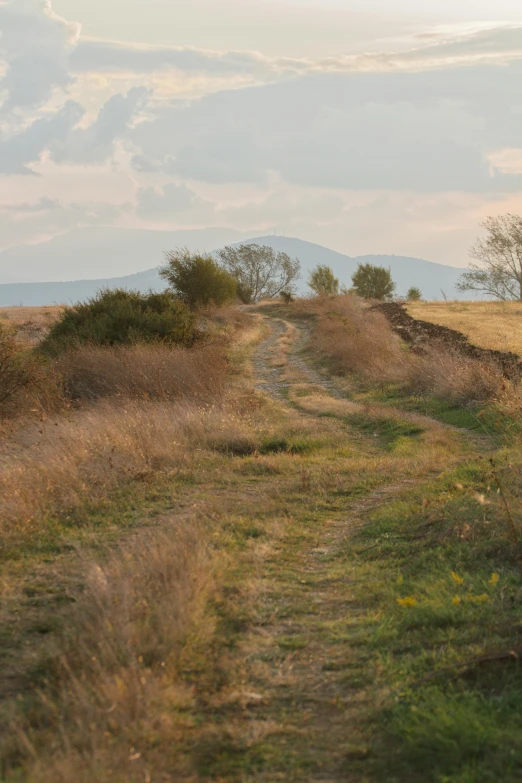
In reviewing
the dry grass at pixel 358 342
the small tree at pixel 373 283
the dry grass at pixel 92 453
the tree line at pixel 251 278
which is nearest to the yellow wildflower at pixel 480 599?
the dry grass at pixel 92 453

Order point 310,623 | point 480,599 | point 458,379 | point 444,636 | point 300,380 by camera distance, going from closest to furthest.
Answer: point 444,636 → point 480,599 → point 310,623 → point 458,379 → point 300,380

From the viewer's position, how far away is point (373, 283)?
67.1 m

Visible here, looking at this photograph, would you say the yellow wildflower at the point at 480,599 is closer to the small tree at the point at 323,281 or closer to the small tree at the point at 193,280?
the small tree at the point at 193,280

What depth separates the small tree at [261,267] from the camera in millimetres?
75188

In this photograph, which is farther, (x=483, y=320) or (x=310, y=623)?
(x=483, y=320)

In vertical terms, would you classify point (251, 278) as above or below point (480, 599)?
above

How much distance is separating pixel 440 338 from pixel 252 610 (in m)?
24.7

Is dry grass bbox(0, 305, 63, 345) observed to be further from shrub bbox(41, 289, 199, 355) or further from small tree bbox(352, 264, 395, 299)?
small tree bbox(352, 264, 395, 299)

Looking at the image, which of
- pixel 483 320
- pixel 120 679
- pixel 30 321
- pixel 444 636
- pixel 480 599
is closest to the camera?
pixel 120 679

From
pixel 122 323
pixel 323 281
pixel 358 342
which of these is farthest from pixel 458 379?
pixel 323 281

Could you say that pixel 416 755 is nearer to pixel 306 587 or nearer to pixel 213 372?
pixel 306 587

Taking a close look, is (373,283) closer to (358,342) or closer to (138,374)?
(358,342)

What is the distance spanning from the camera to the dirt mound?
1951 cm

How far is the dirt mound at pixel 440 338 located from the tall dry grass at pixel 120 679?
1241 cm
